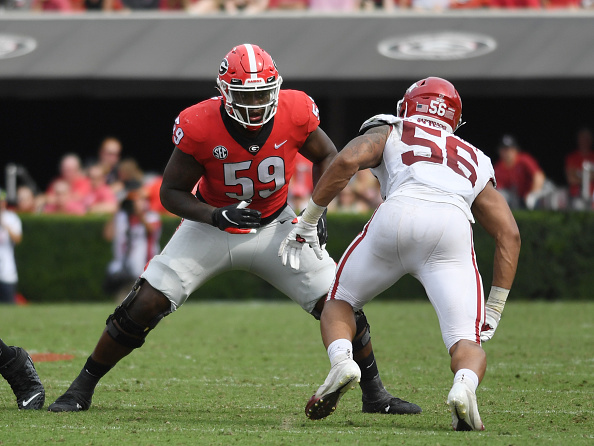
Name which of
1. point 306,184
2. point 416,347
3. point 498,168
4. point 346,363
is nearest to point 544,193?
point 498,168

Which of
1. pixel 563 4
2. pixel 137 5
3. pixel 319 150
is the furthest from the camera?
pixel 137 5

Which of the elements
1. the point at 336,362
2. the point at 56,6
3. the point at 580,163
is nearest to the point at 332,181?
the point at 336,362

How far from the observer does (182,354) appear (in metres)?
6.84

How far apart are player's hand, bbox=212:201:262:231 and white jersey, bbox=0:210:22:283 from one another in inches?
278

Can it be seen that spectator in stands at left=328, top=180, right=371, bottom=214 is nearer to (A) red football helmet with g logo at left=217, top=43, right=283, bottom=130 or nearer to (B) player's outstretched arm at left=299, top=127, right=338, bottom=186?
(B) player's outstretched arm at left=299, top=127, right=338, bottom=186

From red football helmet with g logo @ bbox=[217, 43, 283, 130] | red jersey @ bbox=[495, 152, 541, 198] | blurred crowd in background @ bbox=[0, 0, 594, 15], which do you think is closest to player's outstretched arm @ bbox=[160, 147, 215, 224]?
red football helmet with g logo @ bbox=[217, 43, 283, 130]

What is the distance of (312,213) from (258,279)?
23.9 ft

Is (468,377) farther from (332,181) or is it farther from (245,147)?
(245,147)

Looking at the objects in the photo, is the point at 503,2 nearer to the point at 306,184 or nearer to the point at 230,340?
the point at 306,184

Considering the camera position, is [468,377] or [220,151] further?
[220,151]

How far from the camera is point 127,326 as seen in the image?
4633 mm

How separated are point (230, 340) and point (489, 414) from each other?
137 inches

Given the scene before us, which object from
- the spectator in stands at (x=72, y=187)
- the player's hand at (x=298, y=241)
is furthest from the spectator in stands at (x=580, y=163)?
the player's hand at (x=298, y=241)

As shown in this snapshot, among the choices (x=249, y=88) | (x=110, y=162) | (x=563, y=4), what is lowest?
(x=110, y=162)
